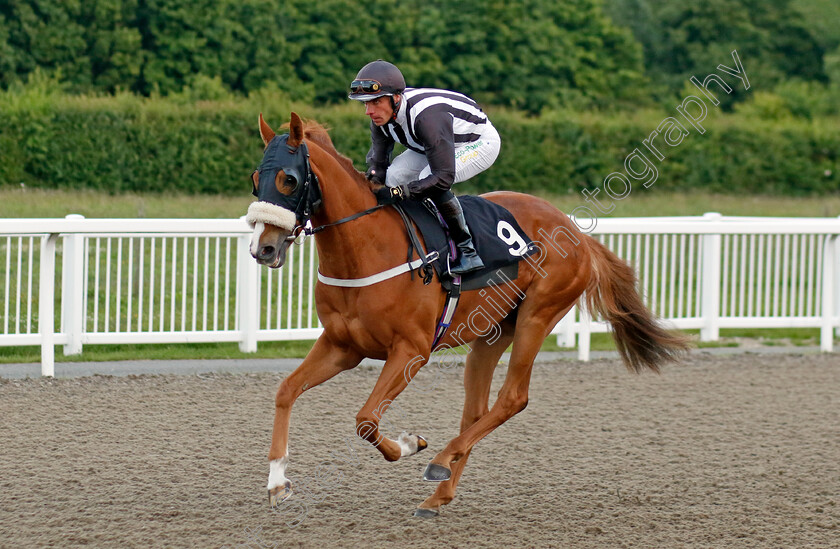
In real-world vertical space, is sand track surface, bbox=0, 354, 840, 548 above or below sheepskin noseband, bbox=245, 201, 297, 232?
below

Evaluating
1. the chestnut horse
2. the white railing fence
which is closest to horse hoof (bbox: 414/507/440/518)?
the chestnut horse

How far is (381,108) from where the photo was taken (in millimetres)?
4105

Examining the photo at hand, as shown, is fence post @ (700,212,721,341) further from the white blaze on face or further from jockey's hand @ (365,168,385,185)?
the white blaze on face

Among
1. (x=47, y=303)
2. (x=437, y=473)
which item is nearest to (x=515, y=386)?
(x=437, y=473)

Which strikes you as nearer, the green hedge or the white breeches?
the white breeches

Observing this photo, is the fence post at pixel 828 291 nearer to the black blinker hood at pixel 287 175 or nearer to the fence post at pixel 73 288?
the fence post at pixel 73 288

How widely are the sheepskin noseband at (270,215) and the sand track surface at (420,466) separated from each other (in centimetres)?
114

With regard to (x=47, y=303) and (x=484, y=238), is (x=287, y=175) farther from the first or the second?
(x=47, y=303)

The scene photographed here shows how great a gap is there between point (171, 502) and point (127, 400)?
2.10 meters

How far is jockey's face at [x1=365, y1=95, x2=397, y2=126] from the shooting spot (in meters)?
4.10

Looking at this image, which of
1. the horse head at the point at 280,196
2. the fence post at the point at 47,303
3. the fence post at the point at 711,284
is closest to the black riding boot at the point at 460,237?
the horse head at the point at 280,196

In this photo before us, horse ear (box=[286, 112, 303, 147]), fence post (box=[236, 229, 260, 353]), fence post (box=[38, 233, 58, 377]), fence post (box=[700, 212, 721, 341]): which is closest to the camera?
horse ear (box=[286, 112, 303, 147])

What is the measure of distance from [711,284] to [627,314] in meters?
3.63

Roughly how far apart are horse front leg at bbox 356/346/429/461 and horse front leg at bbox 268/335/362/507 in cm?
19
